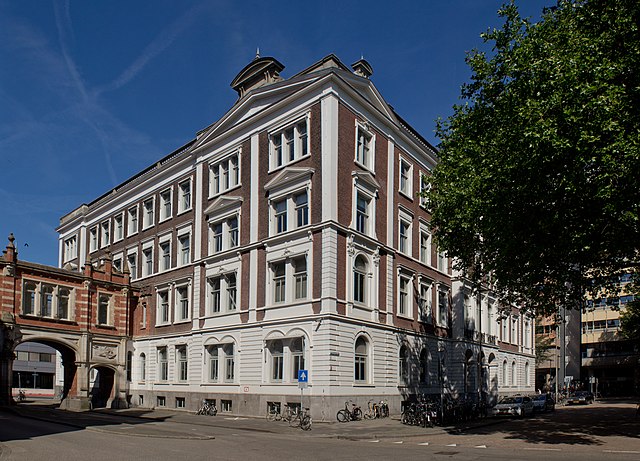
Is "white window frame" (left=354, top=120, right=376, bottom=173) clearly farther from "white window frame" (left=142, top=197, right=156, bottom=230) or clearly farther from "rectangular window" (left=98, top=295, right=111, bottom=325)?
"rectangular window" (left=98, top=295, right=111, bottom=325)

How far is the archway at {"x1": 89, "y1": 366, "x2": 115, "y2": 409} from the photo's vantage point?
4522 cm

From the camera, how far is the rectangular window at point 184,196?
1731 inches

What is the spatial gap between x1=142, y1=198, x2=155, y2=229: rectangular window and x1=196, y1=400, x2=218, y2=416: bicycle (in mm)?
16754

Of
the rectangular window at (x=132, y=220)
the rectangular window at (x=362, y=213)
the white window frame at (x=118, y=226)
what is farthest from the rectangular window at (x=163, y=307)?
the rectangular window at (x=362, y=213)

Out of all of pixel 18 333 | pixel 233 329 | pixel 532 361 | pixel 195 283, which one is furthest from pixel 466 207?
pixel 532 361

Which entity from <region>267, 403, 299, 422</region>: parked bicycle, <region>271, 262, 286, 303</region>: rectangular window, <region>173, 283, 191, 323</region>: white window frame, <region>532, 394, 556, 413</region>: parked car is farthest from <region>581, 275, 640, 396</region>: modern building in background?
<region>267, 403, 299, 422</region>: parked bicycle

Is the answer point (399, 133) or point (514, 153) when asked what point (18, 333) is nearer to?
point (399, 133)

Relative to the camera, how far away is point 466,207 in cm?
2548

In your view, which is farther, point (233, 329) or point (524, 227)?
point (233, 329)

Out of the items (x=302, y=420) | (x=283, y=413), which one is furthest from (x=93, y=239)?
(x=302, y=420)

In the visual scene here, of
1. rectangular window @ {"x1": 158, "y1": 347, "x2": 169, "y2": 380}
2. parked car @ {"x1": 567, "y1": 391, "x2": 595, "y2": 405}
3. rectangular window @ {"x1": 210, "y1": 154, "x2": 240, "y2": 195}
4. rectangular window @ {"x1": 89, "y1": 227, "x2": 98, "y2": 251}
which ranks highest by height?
rectangular window @ {"x1": 210, "y1": 154, "x2": 240, "y2": 195}

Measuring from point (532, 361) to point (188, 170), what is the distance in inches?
1653

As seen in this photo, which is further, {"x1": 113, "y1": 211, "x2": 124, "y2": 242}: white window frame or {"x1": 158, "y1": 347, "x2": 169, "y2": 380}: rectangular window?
{"x1": 113, "y1": 211, "x2": 124, "y2": 242}: white window frame

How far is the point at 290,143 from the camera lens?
3516cm
